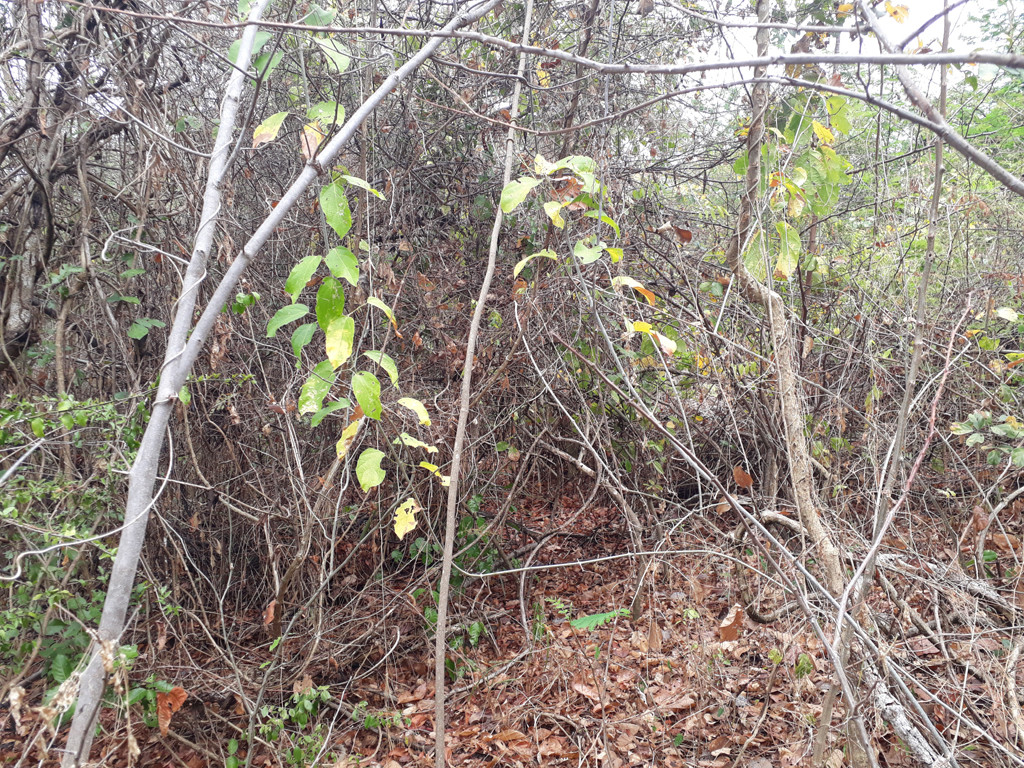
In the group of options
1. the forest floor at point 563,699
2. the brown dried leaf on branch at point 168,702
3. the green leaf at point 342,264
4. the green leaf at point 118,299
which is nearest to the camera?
the green leaf at point 342,264

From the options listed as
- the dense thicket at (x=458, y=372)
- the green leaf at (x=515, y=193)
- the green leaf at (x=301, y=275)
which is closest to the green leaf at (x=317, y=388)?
the dense thicket at (x=458, y=372)

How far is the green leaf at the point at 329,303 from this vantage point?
1755mm

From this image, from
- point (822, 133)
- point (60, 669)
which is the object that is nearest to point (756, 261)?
point (822, 133)

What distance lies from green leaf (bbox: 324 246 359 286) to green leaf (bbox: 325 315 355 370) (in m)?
0.12

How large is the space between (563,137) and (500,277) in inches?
34.8

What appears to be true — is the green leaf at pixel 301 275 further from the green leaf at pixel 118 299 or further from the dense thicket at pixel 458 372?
the green leaf at pixel 118 299

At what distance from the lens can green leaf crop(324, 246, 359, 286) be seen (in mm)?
1707

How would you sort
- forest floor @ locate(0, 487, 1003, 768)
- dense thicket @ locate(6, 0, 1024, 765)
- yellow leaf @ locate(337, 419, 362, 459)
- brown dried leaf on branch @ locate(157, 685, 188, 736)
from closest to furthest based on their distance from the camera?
1. yellow leaf @ locate(337, 419, 362, 459)
2. brown dried leaf on branch @ locate(157, 685, 188, 736)
3. dense thicket @ locate(6, 0, 1024, 765)
4. forest floor @ locate(0, 487, 1003, 768)

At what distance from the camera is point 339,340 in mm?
1749

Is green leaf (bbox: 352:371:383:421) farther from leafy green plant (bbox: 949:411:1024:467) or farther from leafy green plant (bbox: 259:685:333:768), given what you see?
leafy green plant (bbox: 949:411:1024:467)

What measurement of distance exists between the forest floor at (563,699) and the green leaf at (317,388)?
1.58 m

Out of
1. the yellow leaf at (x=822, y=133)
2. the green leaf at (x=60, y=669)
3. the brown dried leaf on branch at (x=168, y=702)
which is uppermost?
the yellow leaf at (x=822, y=133)

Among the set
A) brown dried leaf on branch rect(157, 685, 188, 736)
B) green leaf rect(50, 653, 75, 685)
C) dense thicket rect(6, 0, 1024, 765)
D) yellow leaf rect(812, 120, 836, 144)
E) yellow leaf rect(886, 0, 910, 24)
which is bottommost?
green leaf rect(50, 653, 75, 685)

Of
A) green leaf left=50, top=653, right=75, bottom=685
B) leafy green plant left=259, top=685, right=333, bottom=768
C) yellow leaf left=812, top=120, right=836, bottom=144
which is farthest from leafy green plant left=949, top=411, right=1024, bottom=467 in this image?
green leaf left=50, top=653, right=75, bottom=685
